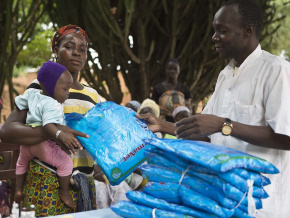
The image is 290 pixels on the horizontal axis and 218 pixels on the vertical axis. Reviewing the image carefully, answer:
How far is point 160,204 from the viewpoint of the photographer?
1550mm

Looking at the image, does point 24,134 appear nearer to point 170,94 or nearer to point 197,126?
point 197,126

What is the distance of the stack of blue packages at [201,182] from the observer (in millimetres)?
1454

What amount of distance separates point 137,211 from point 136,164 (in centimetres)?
40

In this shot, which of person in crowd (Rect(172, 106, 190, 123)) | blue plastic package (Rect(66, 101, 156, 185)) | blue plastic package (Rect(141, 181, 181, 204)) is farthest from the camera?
person in crowd (Rect(172, 106, 190, 123))

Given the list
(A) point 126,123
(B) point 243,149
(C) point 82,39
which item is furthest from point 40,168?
(B) point 243,149

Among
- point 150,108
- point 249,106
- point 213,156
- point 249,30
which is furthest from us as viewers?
point 150,108

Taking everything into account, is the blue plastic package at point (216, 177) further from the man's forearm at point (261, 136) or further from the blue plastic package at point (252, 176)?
the man's forearm at point (261, 136)

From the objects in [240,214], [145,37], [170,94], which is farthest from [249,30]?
[145,37]

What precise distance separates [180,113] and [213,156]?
4333 mm

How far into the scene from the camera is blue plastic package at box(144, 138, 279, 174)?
142 centimetres

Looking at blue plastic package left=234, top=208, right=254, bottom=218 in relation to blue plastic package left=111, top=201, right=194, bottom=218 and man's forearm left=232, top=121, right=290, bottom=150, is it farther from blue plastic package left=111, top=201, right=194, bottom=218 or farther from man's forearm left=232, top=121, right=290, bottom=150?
man's forearm left=232, top=121, right=290, bottom=150

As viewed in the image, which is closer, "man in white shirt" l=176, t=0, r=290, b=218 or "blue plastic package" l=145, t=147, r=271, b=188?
"blue plastic package" l=145, t=147, r=271, b=188

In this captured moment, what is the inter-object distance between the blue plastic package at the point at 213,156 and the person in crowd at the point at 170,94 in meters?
4.44

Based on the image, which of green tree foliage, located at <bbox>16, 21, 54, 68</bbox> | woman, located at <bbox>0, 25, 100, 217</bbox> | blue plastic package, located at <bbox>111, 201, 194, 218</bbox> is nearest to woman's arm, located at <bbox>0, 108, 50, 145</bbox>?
woman, located at <bbox>0, 25, 100, 217</bbox>
